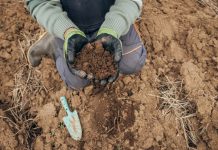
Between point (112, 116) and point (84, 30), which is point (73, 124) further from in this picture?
point (84, 30)

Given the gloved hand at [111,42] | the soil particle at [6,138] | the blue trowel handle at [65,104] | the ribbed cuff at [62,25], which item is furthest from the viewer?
the blue trowel handle at [65,104]

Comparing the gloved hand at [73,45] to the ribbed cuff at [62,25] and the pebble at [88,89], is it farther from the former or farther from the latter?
the pebble at [88,89]

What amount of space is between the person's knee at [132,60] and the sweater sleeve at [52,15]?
41 cm

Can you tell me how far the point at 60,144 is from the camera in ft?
8.10

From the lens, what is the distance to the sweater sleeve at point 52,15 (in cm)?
222

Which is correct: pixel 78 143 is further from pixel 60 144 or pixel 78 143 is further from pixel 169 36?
pixel 169 36

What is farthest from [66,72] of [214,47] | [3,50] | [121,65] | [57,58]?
[214,47]

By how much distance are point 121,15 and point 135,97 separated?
0.58 m

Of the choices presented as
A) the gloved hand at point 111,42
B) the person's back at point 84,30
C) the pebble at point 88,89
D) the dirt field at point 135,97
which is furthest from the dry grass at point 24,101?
the gloved hand at point 111,42

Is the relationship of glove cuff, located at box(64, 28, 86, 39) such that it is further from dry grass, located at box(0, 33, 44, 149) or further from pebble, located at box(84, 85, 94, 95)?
dry grass, located at box(0, 33, 44, 149)

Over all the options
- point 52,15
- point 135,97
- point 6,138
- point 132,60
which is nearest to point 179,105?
point 135,97

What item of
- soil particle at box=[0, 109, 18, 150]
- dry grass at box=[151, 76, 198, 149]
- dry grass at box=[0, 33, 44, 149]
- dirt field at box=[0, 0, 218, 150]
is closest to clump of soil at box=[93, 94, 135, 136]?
dirt field at box=[0, 0, 218, 150]

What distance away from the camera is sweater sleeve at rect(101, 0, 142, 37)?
2191 mm

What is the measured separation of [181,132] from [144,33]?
29.2 inches
